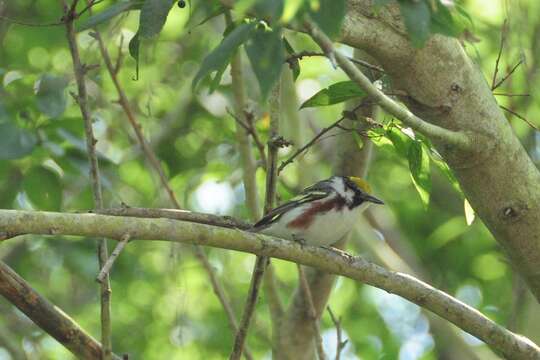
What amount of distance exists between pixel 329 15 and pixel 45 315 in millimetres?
1851

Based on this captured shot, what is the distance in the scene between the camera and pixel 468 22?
3301mm

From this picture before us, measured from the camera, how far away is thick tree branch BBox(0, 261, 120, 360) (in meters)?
3.33

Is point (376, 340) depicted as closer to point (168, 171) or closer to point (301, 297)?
point (168, 171)

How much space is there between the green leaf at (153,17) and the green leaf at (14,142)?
1.26 m

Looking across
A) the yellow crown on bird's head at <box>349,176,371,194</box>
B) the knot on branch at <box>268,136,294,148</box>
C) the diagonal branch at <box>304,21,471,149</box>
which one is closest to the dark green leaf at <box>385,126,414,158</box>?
the diagonal branch at <box>304,21,471,149</box>

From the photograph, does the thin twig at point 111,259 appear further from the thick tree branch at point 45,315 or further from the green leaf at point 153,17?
the green leaf at point 153,17

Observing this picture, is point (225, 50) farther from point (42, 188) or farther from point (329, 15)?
point (42, 188)

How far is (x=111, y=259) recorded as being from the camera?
2.78m

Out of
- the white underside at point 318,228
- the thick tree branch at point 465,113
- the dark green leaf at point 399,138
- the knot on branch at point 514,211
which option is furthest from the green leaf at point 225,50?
the white underside at point 318,228

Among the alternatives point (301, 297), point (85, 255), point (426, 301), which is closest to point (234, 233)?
point (426, 301)

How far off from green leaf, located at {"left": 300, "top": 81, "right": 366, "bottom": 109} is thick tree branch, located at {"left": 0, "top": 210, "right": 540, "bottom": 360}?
565 millimetres

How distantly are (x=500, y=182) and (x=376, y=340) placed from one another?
4.80m

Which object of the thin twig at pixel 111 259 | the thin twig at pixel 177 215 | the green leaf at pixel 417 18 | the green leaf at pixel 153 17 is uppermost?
the green leaf at pixel 153 17

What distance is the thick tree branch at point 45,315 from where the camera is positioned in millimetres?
3330
